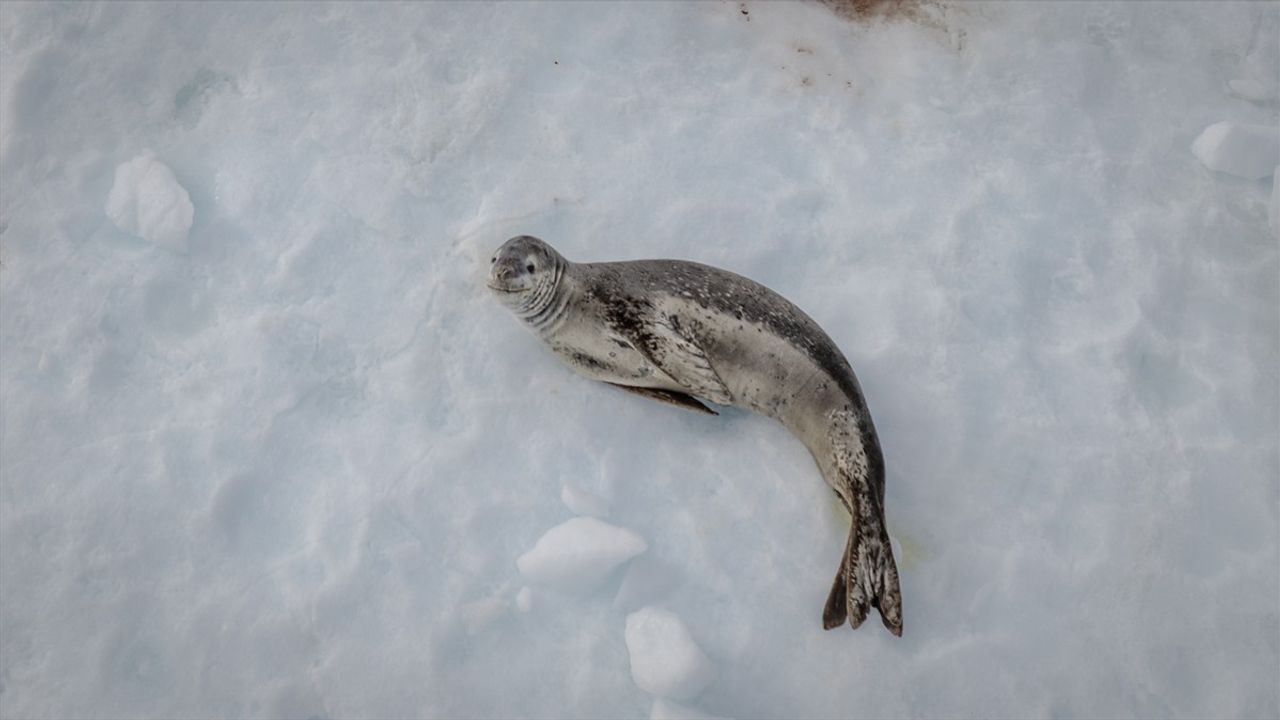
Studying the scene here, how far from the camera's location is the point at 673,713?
2.92 metres

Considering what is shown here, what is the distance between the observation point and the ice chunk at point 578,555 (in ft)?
9.96

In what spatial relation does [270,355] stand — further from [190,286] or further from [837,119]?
[837,119]

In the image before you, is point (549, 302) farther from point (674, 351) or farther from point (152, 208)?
point (152, 208)

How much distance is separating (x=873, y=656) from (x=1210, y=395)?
1.64m

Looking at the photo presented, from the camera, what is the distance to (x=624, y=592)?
10.1 feet

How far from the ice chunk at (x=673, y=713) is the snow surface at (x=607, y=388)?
0.08m

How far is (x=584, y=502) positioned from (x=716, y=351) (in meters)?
0.68

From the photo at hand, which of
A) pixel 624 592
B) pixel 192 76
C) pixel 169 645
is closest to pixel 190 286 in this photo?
pixel 192 76

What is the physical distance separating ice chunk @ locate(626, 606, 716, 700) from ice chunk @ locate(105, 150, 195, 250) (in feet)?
7.18

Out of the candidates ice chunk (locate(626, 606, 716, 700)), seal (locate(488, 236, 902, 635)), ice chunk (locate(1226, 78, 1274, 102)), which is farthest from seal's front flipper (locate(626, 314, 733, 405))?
ice chunk (locate(1226, 78, 1274, 102))

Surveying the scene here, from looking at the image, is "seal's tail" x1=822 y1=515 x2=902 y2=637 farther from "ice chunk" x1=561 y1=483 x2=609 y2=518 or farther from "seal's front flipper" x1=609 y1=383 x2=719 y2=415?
"ice chunk" x1=561 y1=483 x2=609 y2=518

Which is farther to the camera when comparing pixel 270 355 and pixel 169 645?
pixel 270 355

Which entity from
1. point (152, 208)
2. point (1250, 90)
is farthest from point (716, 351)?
point (1250, 90)

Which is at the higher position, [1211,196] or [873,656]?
[1211,196]
